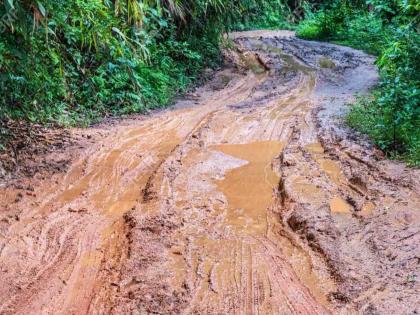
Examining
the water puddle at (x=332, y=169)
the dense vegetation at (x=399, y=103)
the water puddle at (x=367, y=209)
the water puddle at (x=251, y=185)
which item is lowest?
the water puddle at (x=367, y=209)

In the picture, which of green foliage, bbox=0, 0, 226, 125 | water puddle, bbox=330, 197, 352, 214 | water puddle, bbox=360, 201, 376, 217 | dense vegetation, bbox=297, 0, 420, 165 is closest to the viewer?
water puddle, bbox=360, 201, 376, 217

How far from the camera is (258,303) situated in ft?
9.30

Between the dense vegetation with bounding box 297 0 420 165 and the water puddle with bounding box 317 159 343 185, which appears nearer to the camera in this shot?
the water puddle with bounding box 317 159 343 185

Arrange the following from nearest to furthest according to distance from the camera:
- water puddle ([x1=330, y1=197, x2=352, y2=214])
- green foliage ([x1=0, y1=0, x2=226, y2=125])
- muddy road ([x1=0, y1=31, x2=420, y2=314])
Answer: muddy road ([x1=0, y1=31, x2=420, y2=314]) < water puddle ([x1=330, y1=197, x2=352, y2=214]) < green foliage ([x1=0, y1=0, x2=226, y2=125])

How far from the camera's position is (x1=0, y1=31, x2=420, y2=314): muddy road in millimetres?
2895

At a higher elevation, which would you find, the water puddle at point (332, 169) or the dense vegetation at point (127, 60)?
the dense vegetation at point (127, 60)

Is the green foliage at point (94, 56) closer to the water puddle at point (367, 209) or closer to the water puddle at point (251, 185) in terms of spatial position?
the water puddle at point (251, 185)

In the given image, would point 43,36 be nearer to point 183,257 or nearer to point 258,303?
point 183,257

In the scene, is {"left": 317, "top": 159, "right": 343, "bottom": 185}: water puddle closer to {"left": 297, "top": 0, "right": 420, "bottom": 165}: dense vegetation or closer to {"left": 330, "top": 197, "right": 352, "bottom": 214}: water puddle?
{"left": 330, "top": 197, "right": 352, "bottom": 214}: water puddle

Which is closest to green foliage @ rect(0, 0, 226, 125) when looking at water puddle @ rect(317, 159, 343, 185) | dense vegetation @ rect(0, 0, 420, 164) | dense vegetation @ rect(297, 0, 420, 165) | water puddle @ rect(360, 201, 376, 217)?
dense vegetation @ rect(0, 0, 420, 164)

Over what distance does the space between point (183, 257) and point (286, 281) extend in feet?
2.47

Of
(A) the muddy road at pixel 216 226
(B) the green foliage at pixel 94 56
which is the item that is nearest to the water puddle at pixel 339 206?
(A) the muddy road at pixel 216 226

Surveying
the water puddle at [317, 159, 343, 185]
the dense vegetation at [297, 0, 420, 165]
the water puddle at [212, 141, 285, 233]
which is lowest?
the water puddle at [317, 159, 343, 185]

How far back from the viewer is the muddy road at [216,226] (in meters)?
2.89
